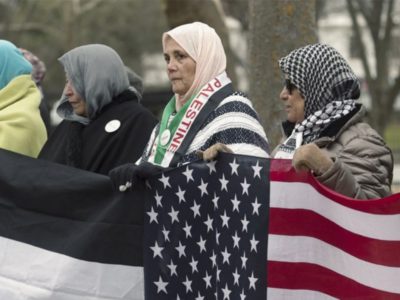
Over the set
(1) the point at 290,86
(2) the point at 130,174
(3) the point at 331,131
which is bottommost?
(2) the point at 130,174

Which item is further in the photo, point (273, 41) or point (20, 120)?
point (273, 41)

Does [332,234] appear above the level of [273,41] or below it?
above

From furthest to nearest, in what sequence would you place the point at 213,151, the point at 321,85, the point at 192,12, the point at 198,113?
the point at 192,12, the point at 198,113, the point at 321,85, the point at 213,151

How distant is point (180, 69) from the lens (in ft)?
18.1

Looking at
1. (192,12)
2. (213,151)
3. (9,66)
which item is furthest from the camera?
(192,12)

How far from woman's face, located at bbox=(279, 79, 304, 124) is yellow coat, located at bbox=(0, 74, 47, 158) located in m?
1.80

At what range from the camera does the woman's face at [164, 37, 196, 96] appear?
217 inches

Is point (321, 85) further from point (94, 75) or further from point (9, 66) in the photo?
point (9, 66)

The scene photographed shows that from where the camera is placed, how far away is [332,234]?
14.7ft

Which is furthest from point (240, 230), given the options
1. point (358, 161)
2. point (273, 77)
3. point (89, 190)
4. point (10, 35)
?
point (10, 35)

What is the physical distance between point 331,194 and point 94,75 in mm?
2053

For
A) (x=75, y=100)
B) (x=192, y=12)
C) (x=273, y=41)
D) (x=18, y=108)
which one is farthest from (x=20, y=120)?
(x=192, y=12)

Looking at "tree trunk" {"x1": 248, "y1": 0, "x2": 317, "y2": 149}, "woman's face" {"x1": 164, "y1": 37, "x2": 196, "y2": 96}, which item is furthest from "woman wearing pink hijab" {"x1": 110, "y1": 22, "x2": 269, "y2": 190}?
"tree trunk" {"x1": 248, "y1": 0, "x2": 317, "y2": 149}

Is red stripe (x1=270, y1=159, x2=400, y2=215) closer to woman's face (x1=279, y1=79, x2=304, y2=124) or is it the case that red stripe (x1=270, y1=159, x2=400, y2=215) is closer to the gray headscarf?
woman's face (x1=279, y1=79, x2=304, y2=124)
